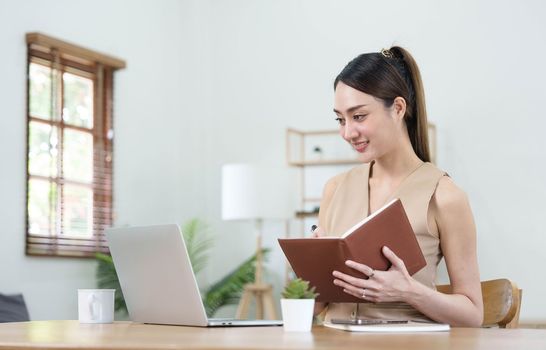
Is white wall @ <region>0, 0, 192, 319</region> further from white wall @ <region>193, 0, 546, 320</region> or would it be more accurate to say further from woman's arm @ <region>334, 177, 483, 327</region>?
woman's arm @ <region>334, 177, 483, 327</region>

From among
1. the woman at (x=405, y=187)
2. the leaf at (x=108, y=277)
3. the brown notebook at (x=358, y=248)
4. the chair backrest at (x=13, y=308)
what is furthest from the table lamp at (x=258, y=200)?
the brown notebook at (x=358, y=248)

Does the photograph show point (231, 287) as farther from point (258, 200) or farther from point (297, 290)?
point (297, 290)

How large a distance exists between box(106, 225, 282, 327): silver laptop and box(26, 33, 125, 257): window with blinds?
305cm

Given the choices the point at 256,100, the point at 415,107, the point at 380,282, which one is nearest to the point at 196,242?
the point at 256,100

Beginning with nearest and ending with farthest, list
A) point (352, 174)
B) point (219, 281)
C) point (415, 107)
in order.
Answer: point (415, 107), point (352, 174), point (219, 281)

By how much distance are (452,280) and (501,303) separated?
0.51 feet

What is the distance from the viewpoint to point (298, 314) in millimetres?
1712

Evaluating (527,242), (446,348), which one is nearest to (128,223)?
(527,242)

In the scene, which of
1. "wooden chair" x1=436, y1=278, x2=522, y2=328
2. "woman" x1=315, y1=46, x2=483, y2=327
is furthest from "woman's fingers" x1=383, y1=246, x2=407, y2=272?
"wooden chair" x1=436, y1=278, x2=522, y2=328

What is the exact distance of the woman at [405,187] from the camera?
2125 millimetres

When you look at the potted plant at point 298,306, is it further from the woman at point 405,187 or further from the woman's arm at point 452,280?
the woman at point 405,187

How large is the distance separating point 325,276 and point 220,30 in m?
4.80

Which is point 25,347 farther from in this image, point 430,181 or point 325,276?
point 430,181

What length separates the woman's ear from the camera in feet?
7.29
